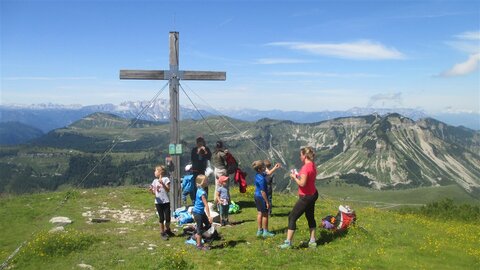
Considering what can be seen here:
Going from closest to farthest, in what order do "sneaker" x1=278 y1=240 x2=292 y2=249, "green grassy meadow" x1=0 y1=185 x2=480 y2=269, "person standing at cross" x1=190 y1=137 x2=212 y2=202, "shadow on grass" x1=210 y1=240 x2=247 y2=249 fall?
1. "green grassy meadow" x1=0 y1=185 x2=480 y2=269
2. "sneaker" x1=278 y1=240 x2=292 y2=249
3. "shadow on grass" x1=210 y1=240 x2=247 y2=249
4. "person standing at cross" x1=190 y1=137 x2=212 y2=202

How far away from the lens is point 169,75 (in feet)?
64.2

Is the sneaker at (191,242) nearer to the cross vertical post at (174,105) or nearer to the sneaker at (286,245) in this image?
the sneaker at (286,245)

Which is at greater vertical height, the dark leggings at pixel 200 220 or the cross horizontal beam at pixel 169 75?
the cross horizontal beam at pixel 169 75

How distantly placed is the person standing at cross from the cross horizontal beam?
3.56 m

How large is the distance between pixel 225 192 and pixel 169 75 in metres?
6.93

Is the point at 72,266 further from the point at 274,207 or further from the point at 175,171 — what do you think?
the point at 274,207

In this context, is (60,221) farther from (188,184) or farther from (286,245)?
(286,245)

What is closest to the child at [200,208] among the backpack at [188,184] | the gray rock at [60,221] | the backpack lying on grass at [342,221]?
the backpack lying on grass at [342,221]

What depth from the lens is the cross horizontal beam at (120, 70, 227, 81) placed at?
19.6 metres

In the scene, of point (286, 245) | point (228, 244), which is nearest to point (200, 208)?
point (228, 244)

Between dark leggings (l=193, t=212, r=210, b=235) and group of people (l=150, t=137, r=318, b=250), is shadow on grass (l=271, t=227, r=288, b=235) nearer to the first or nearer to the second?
group of people (l=150, t=137, r=318, b=250)

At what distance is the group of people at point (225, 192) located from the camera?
1345 centimetres

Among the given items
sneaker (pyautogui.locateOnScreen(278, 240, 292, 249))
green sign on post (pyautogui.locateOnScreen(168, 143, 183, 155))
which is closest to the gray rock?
green sign on post (pyautogui.locateOnScreen(168, 143, 183, 155))

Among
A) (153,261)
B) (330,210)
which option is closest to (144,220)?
(153,261)
